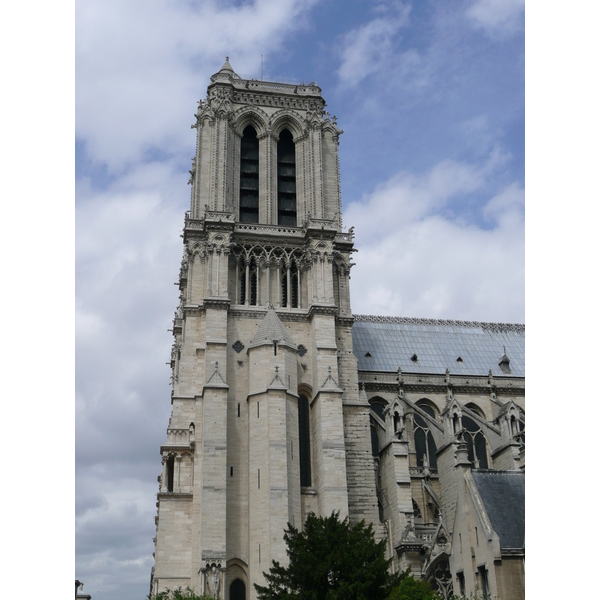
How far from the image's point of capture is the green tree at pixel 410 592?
26422 mm

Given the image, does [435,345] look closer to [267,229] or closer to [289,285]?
[289,285]

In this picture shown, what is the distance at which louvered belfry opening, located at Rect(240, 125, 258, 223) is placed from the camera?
4928 centimetres

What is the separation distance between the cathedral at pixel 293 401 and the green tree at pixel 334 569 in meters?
4.38

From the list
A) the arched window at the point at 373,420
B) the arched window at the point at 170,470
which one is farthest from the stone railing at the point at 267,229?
the arched window at the point at 170,470

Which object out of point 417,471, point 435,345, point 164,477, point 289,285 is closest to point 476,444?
point 417,471

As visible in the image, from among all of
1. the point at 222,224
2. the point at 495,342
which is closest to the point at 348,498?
the point at 222,224

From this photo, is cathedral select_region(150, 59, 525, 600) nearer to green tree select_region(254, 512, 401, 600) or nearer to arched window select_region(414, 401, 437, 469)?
arched window select_region(414, 401, 437, 469)

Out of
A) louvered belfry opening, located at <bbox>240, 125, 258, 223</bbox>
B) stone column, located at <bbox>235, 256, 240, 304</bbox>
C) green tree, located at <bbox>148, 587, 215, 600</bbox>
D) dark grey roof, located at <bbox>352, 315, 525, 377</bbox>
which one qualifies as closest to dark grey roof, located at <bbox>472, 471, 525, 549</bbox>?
green tree, located at <bbox>148, 587, 215, 600</bbox>

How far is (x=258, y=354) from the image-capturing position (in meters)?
41.6

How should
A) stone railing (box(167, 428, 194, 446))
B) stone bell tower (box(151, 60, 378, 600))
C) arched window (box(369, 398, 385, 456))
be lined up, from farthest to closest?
arched window (box(369, 398, 385, 456)), stone railing (box(167, 428, 194, 446)), stone bell tower (box(151, 60, 378, 600))

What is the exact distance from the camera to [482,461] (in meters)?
47.5

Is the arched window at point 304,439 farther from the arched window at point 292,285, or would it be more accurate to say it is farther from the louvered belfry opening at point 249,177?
the louvered belfry opening at point 249,177

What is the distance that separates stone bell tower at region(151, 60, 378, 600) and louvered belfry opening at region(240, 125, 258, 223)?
0.33 feet
